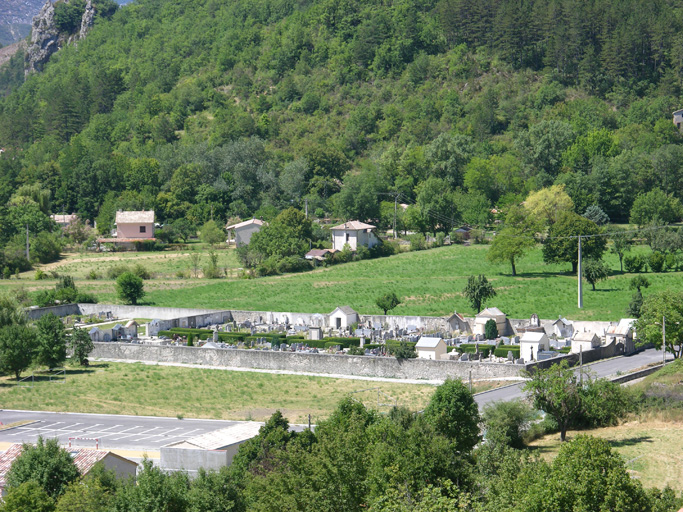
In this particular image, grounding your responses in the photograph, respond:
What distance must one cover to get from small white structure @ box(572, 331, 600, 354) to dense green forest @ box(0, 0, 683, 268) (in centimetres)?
3693

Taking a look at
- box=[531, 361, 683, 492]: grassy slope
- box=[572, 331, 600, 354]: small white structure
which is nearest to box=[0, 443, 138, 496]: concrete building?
box=[531, 361, 683, 492]: grassy slope

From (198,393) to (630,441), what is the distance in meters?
20.5

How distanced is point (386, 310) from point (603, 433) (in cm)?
2631

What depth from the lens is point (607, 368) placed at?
43.1 m

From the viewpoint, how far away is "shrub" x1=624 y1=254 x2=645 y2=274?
214ft

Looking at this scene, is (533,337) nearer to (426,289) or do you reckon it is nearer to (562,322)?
(562,322)


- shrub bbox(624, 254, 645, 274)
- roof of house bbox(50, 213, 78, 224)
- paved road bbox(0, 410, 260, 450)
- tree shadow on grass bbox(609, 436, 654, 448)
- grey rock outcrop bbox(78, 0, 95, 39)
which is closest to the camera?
tree shadow on grass bbox(609, 436, 654, 448)

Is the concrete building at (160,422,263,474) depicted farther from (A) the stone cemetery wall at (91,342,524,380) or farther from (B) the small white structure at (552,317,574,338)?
(B) the small white structure at (552,317,574,338)

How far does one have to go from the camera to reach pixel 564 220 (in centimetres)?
6650

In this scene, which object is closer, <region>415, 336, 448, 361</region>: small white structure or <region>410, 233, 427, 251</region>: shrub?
<region>415, 336, 448, 361</region>: small white structure

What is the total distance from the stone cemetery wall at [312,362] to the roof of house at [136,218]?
39429mm

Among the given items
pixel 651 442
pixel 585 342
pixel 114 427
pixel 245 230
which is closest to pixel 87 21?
pixel 245 230

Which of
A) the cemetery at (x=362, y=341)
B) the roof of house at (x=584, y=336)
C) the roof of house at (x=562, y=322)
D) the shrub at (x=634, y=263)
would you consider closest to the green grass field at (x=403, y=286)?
the shrub at (x=634, y=263)

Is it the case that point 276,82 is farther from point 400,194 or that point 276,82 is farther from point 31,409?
point 31,409
